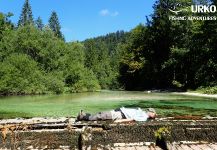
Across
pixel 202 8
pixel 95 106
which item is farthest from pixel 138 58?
pixel 95 106

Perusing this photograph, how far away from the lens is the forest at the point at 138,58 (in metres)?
51.0

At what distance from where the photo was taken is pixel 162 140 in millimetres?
7836

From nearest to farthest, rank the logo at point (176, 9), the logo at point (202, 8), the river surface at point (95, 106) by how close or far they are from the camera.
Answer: the river surface at point (95, 106) < the logo at point (202, 8) < the logo at point (176, 9)

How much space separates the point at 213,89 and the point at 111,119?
36.8 metres

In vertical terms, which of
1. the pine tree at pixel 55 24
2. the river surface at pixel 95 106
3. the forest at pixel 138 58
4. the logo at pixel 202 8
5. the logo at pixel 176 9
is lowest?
the river surface at pixel 95 106

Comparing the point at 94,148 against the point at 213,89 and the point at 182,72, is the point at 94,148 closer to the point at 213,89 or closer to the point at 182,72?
the point at 213,89

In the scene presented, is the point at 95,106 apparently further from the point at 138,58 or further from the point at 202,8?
the point at 138,58

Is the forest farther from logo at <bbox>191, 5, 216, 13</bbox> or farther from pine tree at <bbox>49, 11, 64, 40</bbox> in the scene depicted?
pine tree at <bbox>49, 11, 64, 40</bbox>

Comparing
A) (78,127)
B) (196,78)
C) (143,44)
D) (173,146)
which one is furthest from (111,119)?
(143,44)

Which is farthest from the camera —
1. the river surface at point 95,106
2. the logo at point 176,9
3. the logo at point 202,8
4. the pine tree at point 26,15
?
the pine tree at point 26,15

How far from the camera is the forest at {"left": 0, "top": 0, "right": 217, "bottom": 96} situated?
5100cm

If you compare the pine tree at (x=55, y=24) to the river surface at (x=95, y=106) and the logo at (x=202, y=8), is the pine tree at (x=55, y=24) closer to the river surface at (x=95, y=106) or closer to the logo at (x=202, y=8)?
the logo at (x=202, y=8)

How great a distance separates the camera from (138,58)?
71.5 meters

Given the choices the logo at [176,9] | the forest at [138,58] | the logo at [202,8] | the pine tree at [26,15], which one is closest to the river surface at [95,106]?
the forest at [138,58]
